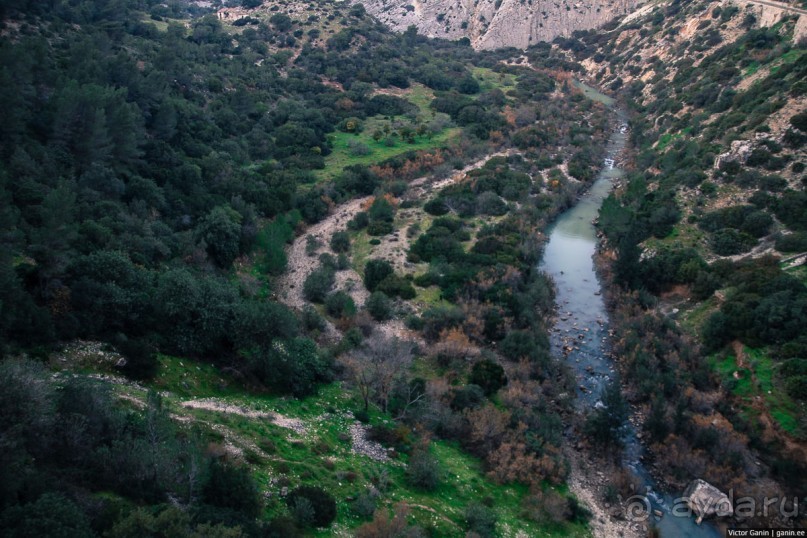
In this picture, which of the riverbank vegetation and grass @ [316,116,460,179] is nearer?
the riverbank vegetation

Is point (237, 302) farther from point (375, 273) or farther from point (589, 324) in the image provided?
point (589, 324)

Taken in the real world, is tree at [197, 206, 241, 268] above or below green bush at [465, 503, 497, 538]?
above

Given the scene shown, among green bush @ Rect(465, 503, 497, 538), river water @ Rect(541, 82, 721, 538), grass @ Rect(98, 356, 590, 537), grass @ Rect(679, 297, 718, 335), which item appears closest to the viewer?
grass @ Rect(98, 356, 590, 537)

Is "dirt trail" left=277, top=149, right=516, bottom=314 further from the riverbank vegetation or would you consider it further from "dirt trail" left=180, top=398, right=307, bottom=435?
the riverbank vegetation

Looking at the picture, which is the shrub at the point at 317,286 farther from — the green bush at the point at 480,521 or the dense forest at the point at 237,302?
the green bush at the point at 480,521

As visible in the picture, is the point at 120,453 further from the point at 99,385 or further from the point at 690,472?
the point at 690,472

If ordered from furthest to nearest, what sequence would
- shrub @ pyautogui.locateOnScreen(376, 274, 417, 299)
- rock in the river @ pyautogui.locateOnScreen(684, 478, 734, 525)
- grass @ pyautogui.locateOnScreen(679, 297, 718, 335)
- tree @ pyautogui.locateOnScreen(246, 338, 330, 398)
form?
shrub @ pyautogui.locateOnScreen(376, 274, 417, 299) → grass @ pyautogui.locateOnScreen(679, 297, 718, 335) → tree @ pyautogui.locateOnScreen(246, 338, 330, 398) → rock in the river @ pyautogui.locateOnScreen(684, 478, 734, 525)

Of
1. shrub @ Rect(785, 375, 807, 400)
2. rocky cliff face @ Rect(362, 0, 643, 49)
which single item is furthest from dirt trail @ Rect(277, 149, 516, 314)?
rocky cliff face @ Rect(362, 0, 643, 49)
